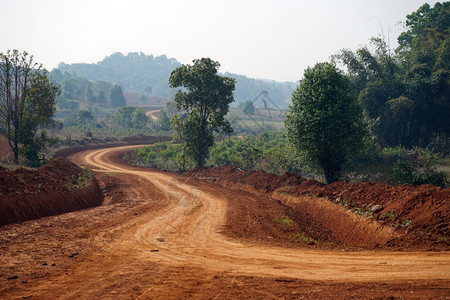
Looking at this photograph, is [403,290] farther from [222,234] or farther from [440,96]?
[440,96]

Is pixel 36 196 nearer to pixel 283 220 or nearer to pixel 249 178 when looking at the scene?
pixel 283 220

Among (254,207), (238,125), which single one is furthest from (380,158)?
(238,125)

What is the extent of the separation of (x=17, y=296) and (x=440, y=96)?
1672 inches

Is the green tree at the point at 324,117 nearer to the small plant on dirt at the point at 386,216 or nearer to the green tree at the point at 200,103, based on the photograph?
the small plant on dirt at the point at 386,216

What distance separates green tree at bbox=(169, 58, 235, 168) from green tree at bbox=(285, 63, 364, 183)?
1309cm

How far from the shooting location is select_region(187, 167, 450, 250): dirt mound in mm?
11969

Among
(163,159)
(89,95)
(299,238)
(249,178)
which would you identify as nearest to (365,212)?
(299,238)

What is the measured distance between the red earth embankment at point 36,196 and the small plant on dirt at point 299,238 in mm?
11219

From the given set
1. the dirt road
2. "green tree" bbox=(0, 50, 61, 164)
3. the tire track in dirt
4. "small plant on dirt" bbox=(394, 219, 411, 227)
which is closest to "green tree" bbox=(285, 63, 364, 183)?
the tire track in dirt

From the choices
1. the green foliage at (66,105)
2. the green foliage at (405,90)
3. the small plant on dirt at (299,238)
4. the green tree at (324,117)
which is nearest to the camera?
the small plant on dirt at (299,238)

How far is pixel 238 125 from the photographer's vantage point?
111938mm

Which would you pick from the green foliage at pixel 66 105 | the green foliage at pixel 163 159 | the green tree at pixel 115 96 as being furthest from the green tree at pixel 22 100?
the green tree at pixel 115 96

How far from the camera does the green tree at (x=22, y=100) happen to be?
32.2 m

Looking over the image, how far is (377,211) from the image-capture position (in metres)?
15.4
